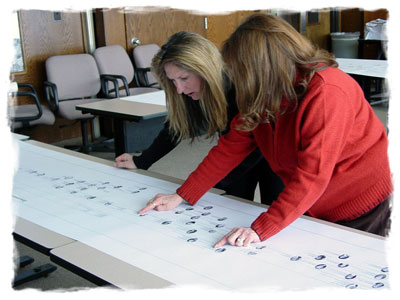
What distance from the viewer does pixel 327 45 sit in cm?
790

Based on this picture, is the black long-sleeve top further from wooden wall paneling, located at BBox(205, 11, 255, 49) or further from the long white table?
wooden wall paneling, located at BBox(205, 11, 255, 49)

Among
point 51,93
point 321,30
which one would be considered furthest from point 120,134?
point 321,30

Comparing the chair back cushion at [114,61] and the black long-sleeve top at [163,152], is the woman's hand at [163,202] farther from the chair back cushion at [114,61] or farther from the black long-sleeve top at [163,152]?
the chair back cushion at [114,61]

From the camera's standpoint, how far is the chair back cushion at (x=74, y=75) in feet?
14.1

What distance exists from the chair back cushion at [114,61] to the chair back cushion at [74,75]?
103mm

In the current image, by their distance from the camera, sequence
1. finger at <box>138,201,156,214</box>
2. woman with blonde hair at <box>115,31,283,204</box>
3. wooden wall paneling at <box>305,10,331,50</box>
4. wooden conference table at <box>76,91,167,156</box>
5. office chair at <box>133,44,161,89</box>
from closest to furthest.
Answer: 1. finger at <box>138,201,156,214</box>
2. woman with blonde hair at <box>115,31,283,204</box>
3. wooden conference table at <box>76,91,167,156</box>
4. office chair at <box>133,44,161,89</box>
5. wooden wall paneling at <box>305,10,331,50</box>

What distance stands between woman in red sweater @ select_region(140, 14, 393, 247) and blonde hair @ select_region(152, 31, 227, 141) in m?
0.31

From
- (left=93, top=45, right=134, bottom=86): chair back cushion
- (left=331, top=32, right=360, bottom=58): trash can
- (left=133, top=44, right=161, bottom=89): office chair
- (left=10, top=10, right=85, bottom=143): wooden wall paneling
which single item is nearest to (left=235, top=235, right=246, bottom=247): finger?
(left=10, top=10, right=85, bottom=143): wooden wall paneling

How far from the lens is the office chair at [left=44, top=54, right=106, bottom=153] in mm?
4145

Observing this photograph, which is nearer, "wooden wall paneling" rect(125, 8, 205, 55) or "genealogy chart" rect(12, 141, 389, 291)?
"genealogy chart" rect(12, 141, 389, 291)

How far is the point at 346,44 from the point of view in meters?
7.26

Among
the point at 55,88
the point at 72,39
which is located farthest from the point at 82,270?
the point at 72,39

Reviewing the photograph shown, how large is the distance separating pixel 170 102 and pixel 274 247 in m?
0.73

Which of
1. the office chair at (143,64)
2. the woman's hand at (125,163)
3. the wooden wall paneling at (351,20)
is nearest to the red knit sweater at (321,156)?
the woman's hand at (125,163)
